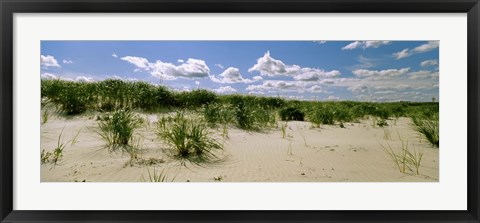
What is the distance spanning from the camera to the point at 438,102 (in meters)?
2.25

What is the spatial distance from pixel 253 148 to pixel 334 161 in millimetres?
A: 799

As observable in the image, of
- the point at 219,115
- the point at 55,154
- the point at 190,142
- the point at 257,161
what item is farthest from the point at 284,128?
the point at 55,154

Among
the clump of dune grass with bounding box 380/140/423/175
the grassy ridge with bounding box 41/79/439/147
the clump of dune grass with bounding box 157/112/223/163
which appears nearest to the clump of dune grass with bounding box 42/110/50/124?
the grassy ridge with bounding box 41/79/439/147

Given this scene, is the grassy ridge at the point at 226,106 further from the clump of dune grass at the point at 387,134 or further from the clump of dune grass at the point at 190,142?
the clump of dune grass at the point at 190,142

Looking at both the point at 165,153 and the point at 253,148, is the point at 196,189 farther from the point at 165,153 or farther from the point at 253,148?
the point at 253,148

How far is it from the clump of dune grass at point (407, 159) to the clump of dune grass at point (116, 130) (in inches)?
96.5

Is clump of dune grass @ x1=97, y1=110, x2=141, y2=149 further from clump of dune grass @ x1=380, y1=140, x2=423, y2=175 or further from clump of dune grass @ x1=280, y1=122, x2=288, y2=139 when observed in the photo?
clump of dune grass @ x1=380, y1=140, x2=423, y2=175

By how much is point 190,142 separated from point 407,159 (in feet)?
6.29

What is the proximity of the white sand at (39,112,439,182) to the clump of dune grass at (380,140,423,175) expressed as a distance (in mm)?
34

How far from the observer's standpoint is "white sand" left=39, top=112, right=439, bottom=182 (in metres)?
2.26

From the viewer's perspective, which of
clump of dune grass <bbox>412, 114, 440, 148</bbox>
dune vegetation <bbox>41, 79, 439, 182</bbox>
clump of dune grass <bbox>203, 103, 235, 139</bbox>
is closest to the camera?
clump of dune grass <bbox>412, 114, 440, 148</bbox>

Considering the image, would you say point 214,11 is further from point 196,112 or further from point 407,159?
point 407,159

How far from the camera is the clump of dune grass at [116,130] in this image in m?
2.75

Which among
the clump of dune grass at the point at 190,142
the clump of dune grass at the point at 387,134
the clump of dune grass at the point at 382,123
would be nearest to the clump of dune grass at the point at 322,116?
the clump of dune grass at the point at 382,123
